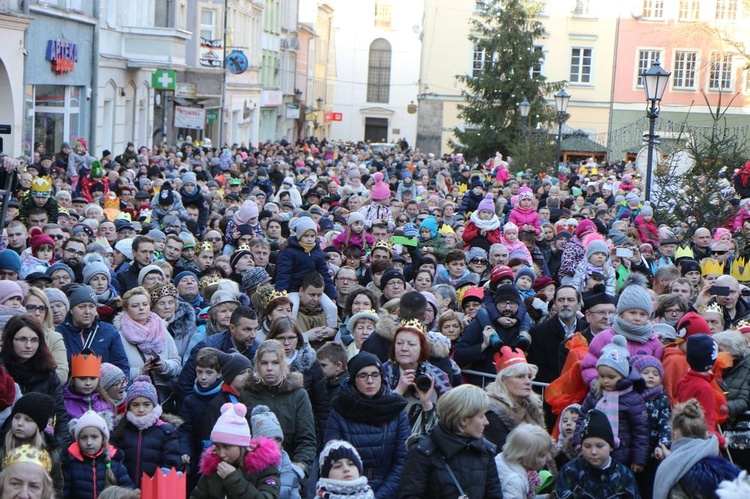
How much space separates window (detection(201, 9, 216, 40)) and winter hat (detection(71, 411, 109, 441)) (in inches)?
1623

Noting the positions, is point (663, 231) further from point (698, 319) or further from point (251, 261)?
point (698, 319)

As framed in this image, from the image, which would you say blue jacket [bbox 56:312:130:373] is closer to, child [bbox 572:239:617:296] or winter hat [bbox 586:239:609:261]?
child [bbox 572:239:617:296]

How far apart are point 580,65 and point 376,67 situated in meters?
36.0

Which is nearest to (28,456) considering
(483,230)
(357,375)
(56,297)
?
(357,375)

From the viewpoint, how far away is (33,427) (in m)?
7.06

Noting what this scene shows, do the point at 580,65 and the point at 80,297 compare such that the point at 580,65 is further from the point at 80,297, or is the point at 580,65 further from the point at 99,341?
the point at 99,341

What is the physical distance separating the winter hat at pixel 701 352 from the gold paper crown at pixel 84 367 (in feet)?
13.2

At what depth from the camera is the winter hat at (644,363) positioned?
25.8ft

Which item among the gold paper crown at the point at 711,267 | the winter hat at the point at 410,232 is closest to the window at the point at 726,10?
the gold paper crown at the point at 711,267

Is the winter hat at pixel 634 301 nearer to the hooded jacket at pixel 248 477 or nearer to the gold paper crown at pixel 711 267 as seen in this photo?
the hooded jacket at pixel 248 477

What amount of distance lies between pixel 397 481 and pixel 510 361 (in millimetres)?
1602

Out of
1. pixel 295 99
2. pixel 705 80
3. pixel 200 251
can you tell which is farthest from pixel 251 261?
pixel 295 99

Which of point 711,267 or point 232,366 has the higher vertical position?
point 711,267

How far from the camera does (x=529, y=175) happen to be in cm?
3319
